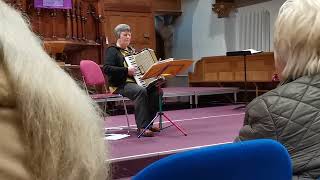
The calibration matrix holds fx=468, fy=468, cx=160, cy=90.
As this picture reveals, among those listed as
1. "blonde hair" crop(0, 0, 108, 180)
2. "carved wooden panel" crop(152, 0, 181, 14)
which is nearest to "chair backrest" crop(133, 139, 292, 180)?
"blonde hair" crop(0, 0, 108, 180)

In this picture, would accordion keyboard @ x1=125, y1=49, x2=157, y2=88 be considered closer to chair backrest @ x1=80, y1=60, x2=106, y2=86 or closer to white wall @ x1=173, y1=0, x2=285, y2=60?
chair backrest @ x1=80, y1=60, x2=106, y2=86

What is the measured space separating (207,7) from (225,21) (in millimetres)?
609

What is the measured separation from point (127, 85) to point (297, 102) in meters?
3.65

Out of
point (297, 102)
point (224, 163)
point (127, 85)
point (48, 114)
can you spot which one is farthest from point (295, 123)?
point (127, 85)

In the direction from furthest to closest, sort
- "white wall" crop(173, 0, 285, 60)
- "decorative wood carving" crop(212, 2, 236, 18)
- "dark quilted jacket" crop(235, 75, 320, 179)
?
"white wall" crop(173, 0, 285, 60) < "decorative wood carving" crop(212, 2, 236, 18) < "dark quilted jacket" crop(235, 75, 320, 179)

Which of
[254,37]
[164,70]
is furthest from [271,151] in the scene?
[254,37]

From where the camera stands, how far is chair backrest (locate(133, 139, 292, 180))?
842 millimetres

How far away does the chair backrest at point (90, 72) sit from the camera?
513cm

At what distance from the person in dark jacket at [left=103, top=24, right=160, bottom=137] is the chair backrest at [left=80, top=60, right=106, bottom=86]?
0.22m

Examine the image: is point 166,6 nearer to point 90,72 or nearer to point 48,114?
point 90,72

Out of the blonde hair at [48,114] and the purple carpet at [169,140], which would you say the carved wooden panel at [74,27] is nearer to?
the purple carpet at [169,140]

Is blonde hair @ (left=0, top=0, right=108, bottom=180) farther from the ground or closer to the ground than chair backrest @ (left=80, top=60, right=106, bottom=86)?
farther from the ground

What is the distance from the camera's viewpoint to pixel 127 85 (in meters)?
4.94

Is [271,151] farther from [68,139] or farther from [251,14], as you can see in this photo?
[251,14]
